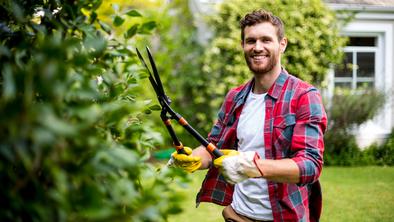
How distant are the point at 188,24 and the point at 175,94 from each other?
220 cm

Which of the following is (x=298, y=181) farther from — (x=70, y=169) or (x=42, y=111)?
(x=42, y=111)

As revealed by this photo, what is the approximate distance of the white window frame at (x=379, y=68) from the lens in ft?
31.0

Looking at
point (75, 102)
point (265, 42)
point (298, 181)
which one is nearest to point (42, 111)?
point (75, 102)

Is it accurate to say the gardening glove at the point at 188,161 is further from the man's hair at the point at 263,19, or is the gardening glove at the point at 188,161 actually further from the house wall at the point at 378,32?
the house wall at the point at 378,32

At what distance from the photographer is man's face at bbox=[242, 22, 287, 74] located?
2.97m

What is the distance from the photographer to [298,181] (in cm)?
250

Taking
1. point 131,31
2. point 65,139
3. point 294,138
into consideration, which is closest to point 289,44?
point 294,138

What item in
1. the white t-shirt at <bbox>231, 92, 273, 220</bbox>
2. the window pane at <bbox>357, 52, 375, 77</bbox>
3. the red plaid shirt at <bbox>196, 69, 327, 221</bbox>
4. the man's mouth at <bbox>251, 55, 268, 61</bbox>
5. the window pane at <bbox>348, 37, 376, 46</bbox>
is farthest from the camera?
the window pane at <bbox>348, 37, 376, 46</bbox>

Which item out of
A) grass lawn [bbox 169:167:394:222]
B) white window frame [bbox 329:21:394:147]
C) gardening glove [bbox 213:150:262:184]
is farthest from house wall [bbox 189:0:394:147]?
gardening glove [bbox 213:150:262:184]

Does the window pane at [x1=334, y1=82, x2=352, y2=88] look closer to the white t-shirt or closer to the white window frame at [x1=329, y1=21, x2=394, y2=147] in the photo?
the white window frame at [x1=329, y1=21, x2=394, y2=147]

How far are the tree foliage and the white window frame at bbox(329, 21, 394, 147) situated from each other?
8.27 metres

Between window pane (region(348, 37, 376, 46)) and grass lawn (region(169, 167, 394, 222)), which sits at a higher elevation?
window pane (region(348, 37, 376, 46))

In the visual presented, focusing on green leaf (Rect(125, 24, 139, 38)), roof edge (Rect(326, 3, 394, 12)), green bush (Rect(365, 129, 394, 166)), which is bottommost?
green bush (Rect(365, 129, 394, 166))

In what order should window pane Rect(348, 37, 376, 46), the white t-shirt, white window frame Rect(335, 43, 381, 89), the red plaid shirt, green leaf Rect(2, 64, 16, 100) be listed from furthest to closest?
window pane Rect(348, 37, 376, 46), white window frame Rect(335, 43, 381, 89), the white t-shirt, the red plaid shirt, green leaf Rect(2, 64, 16, 100)
